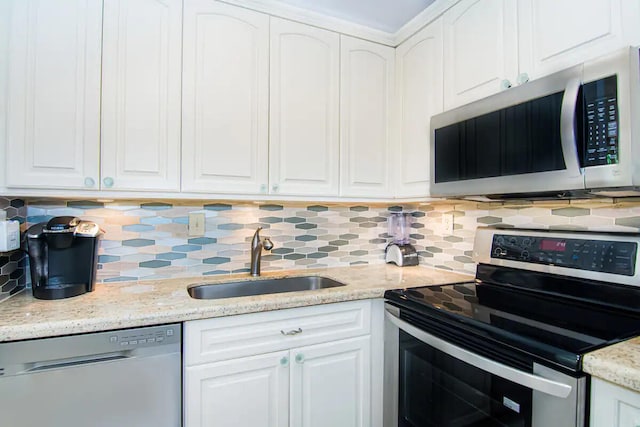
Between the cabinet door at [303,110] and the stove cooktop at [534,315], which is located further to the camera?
the cabinet door at [303,110]

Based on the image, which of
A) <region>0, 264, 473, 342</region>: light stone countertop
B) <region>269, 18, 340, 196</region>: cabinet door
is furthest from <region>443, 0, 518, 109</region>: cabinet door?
<region>0, 264, 473, 342</region>: light stone countertop

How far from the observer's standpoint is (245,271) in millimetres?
1871

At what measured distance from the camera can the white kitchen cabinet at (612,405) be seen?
718 millimetres

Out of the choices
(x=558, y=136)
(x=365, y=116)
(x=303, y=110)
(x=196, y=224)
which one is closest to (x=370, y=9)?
(x=365, y=116)

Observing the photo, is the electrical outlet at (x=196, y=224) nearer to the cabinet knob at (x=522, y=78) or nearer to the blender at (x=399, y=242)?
the blender at (x=399, y=242)

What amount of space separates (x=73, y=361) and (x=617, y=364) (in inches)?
59.5

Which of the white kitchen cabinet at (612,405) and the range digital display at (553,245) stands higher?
the range digital display at (553,245)

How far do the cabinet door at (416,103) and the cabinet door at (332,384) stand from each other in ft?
2.93

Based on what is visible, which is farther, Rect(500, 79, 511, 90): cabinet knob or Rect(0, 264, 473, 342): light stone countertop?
Rect(500, 79, 511, 90): cabinet knob

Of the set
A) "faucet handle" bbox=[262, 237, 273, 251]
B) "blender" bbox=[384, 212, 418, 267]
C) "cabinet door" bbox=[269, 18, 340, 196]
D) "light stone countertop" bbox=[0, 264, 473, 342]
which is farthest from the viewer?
"blender" bbox=[384, 212, 418, 267]

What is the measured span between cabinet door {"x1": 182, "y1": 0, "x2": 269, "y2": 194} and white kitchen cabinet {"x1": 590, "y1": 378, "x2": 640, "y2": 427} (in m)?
1.38

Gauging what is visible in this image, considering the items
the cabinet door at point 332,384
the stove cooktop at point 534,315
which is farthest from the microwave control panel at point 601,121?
the cabinet door at point 332,384

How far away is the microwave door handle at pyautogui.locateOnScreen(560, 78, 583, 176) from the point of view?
994mm

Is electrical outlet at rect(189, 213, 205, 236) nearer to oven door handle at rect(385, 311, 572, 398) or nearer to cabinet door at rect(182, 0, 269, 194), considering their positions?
cabinet door at rect(182, 0, 269, 194)
